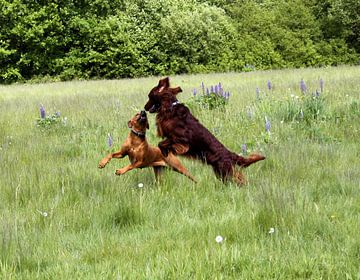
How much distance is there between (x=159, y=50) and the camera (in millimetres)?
23953

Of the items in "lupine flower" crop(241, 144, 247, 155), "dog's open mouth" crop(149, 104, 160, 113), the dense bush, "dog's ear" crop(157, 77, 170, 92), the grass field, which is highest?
the dense bush

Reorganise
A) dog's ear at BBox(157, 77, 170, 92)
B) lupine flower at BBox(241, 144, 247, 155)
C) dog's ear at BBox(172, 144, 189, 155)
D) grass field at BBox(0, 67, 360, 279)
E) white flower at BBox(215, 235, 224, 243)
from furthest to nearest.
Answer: lupine flower at BBox(241, 144, 247, 155) → dog's ear at BBox(157, 77, 170, 92) → dog's ear at BBox(172, 144, 189, 155) → white flower at BBox(215, 235, 224, 243) → grass field at BBox(0, 67, 360, 279)

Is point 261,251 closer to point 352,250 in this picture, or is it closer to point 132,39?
point 352,250

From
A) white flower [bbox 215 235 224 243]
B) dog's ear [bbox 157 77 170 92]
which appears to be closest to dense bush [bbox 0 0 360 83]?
dog's ear [bbox 157 77 170 92]

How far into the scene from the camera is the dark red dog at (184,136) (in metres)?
3.59

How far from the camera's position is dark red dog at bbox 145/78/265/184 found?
3592mm

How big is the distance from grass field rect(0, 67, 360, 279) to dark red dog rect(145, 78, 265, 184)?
186mm

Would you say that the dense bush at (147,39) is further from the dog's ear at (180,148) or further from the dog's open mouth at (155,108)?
the dog's ear at (180,148)

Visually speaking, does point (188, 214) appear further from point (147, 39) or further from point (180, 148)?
point (147, 39)

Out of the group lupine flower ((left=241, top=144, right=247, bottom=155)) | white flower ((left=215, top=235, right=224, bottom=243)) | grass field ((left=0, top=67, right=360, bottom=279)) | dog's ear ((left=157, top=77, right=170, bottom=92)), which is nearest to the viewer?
grass field ((left=0, top=67, right=360, bottom=279))

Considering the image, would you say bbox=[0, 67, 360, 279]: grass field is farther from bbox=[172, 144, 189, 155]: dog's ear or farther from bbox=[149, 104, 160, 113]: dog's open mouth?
bbox=[149, 104, 160, 113]: dog's open mouth

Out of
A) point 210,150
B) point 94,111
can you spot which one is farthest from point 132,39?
point 210,150

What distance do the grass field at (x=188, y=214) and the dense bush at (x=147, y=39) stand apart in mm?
17833

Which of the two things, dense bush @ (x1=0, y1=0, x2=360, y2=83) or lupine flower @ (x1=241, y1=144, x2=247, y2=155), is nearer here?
lupine flower @ (x1=241, y1=144, x2=247, y2=155)
